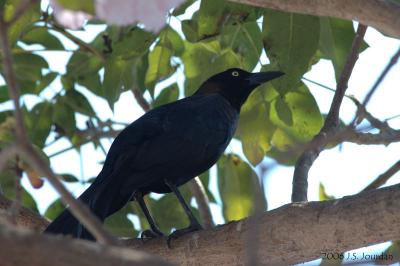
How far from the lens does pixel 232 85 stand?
5.72 m

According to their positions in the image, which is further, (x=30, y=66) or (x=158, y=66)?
(x=30, y=66)

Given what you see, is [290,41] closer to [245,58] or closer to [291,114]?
[291,114]

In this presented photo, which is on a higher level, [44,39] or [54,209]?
[44,39]

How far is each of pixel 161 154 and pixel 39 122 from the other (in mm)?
1156

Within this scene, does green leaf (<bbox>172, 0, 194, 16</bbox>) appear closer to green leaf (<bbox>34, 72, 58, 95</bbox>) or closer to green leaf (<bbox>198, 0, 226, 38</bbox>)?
green leaf (<bbox>198, 0, 226, 38</bbox>)

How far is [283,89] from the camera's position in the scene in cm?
390

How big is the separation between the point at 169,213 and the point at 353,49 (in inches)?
75.1

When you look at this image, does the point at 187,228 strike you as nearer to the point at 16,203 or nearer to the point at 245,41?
the point at 245,41

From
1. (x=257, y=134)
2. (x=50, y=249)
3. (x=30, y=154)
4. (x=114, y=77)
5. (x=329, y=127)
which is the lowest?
(x=50, y=249)

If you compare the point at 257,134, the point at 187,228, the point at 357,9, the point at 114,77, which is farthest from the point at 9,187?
the point at 357,9

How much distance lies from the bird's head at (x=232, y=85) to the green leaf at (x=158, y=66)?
49 centimetres

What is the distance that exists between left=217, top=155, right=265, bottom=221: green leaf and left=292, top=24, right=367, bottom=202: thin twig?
958 mm

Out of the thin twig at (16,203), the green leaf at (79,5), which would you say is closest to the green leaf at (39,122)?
the thin twig at (16,203)

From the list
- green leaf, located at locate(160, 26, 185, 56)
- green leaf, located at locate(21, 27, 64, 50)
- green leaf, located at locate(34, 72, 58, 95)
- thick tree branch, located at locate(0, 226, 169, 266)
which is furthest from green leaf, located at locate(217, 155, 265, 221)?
thick tree branch, located at locate(0, 226, 169, 266)
